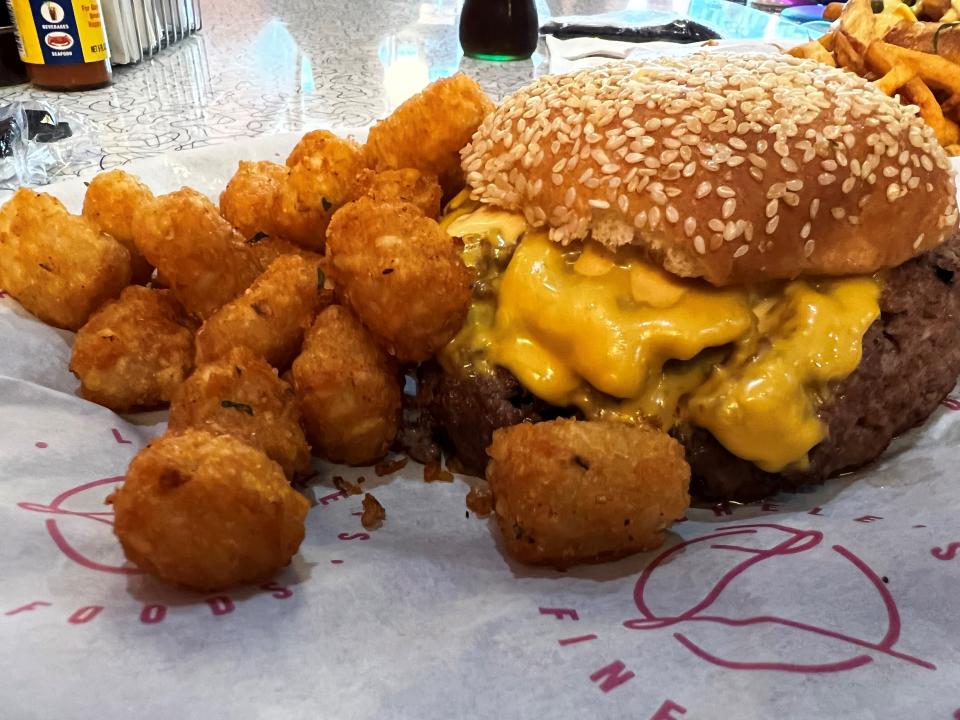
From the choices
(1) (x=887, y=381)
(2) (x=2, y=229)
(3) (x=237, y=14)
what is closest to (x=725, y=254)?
(1) (x=887, y=381)

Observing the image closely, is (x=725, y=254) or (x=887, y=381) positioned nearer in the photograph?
(x=725, y=254)

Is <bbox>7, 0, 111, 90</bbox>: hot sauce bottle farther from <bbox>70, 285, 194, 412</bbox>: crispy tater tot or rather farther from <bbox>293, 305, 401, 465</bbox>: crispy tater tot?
<bbox>293, 305, 401, 465</bbox>: crispy tater tot

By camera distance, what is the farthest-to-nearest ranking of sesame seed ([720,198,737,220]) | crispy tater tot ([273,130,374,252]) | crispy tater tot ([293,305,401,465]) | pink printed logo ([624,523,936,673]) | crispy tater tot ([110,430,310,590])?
crispy tater tot ([273,130,374,252])
crispy tater tot ([293,305,401,465])
sesame seed ([720,198,737,220])
crispy tater tot ([110,430,310,590])
pink printed logo ([624,523,936,673])

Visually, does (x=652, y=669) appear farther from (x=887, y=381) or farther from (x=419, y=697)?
(x=887, y=381)

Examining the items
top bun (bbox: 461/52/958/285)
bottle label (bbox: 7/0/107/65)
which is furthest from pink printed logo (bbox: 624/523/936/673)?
bottle label (bbox: 7/0/107/65)

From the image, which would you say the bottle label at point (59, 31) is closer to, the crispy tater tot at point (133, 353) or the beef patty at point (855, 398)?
the crispy tater tot at point (133, 353)

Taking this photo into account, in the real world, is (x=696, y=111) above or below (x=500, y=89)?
above
